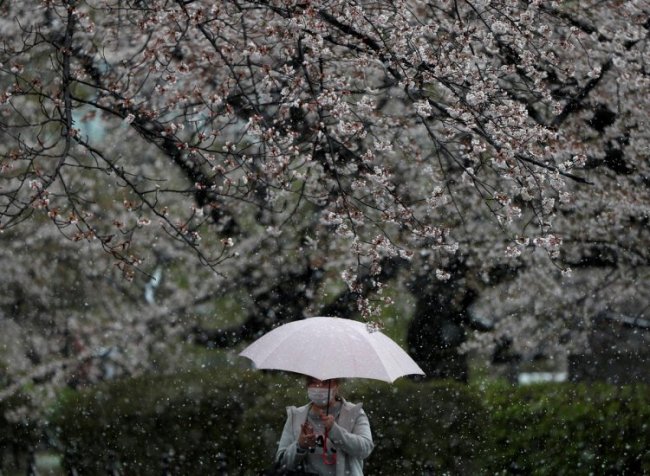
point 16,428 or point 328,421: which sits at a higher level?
point 16,428

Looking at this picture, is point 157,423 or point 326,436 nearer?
point 326,436

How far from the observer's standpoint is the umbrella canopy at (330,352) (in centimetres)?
471

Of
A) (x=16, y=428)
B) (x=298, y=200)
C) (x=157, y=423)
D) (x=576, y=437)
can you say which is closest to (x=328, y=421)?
(x=157, y=423)

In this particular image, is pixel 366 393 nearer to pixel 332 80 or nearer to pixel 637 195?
pixel 332 80

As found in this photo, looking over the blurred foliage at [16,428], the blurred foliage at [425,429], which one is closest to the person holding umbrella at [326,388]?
the blurred foliage at [425,429]

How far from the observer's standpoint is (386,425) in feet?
25.7

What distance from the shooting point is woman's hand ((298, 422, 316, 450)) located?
4.51m

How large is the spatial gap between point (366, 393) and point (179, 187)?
4225mm

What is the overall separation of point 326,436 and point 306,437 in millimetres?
183

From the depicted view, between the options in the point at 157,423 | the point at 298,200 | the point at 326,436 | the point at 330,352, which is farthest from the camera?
the point at 298,200

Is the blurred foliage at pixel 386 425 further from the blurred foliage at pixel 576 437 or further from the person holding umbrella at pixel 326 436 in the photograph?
the person holding umbrella at pixel 326 436

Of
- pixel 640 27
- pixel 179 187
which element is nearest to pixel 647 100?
pixel 640 27

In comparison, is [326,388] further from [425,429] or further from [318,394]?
[425,429]

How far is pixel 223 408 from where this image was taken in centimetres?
796
